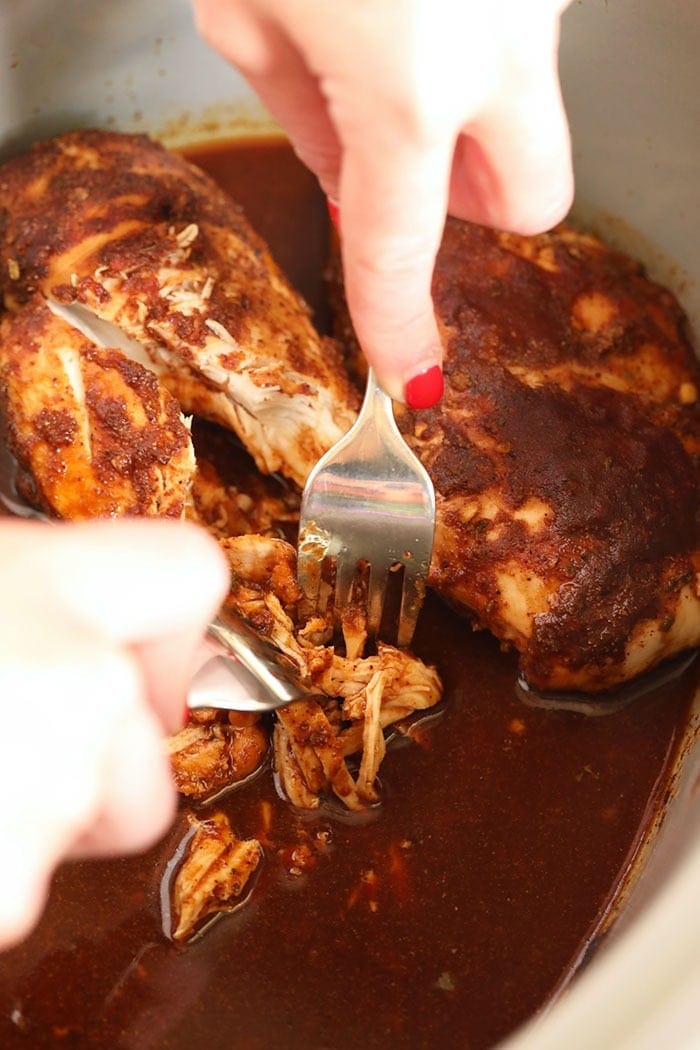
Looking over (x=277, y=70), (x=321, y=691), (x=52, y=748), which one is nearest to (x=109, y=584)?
(x=52, y=748)

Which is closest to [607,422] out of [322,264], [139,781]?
[322,264]

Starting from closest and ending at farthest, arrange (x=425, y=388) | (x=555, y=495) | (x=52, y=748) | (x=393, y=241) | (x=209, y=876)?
(x=52, y=748) < (x=393, y=241) < (x=425, y=388) < (x=209, y=876) < (x=555, y=495)

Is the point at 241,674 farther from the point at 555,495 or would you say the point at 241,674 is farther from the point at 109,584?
the point at 109,584

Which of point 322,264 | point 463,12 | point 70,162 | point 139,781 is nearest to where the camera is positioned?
point 139,781

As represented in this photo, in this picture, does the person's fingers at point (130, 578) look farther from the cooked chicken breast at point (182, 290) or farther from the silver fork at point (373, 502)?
the cooked chicken breast at point (182, 290)

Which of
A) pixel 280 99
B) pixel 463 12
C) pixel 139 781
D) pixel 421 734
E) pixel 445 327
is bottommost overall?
pixel 421 734

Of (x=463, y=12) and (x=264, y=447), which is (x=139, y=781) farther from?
(x=264, y=447)

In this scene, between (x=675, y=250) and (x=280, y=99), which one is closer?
(x=280, y=99)

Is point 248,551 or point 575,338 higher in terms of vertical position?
point 575,338
